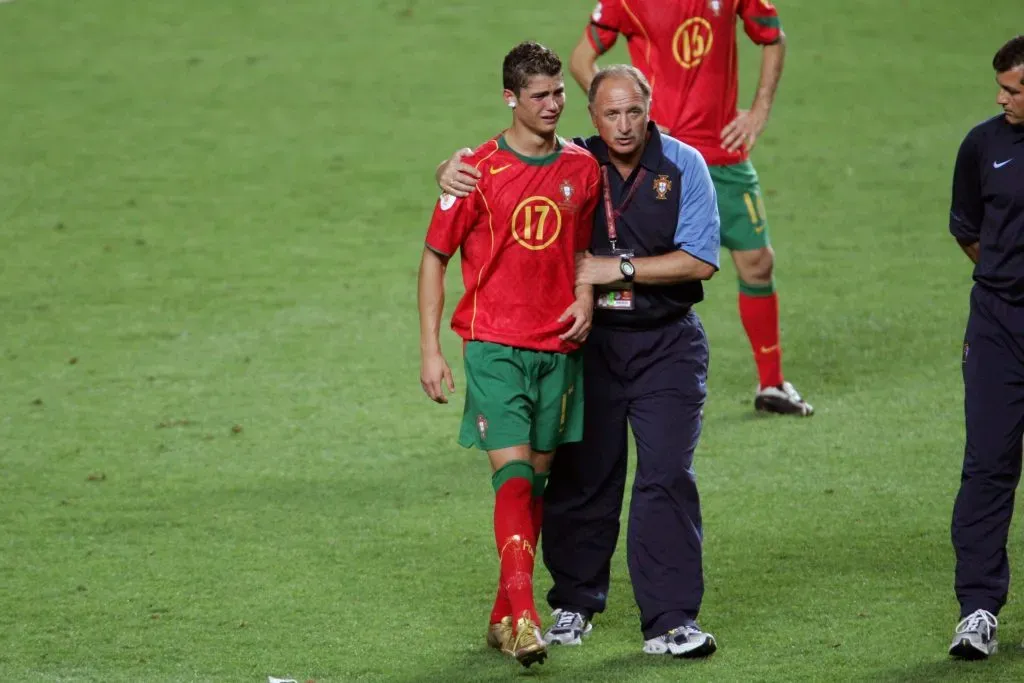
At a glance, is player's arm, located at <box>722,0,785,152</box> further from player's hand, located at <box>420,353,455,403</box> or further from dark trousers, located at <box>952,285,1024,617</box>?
player's hand, located at <box>420,353,455,403</box>

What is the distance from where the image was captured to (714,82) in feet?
25.2

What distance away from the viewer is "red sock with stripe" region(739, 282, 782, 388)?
7941 mm

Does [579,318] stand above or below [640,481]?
above

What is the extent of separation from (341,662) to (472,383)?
0.95m

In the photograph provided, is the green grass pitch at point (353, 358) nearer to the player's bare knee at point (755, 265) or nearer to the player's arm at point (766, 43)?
the player's bare knee at point (755, 265)

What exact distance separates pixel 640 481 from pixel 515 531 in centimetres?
47

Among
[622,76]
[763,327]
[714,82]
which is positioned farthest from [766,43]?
[622,76]

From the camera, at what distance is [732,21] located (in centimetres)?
776

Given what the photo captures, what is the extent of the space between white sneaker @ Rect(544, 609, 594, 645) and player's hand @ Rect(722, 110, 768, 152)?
9.47 ft

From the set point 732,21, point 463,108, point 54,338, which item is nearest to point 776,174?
point 463,108

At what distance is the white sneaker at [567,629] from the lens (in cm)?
522

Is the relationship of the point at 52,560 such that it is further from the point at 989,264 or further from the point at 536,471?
the point at 989,264

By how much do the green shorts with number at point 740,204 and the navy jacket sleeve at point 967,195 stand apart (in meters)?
2.55

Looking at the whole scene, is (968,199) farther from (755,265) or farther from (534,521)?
(755,265)
